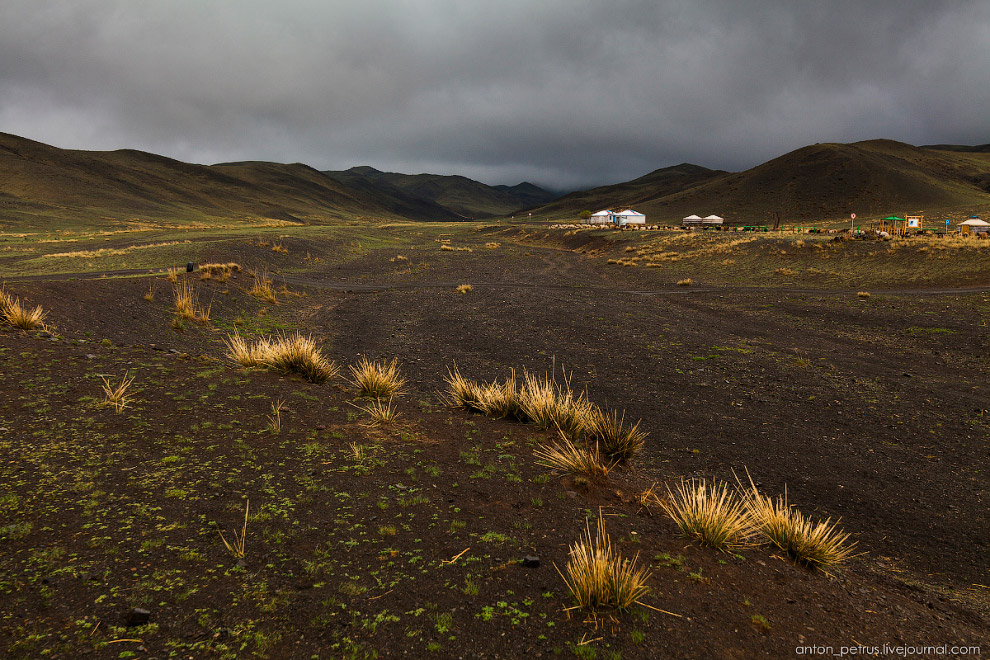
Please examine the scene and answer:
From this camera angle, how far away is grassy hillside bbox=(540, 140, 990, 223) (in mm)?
88000

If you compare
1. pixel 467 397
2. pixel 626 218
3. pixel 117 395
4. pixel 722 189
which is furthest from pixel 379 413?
pixel 722 189

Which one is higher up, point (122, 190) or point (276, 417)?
point (122, 190)

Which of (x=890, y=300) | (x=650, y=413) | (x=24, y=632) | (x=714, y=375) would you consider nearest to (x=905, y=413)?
(x=714, y=375)

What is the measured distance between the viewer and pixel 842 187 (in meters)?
96.8

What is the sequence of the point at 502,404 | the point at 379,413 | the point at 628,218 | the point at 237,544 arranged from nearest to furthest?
the point at 237,544, the point at 379,413, the point at 502,404, the point at 628,218

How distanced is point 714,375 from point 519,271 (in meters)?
21.2

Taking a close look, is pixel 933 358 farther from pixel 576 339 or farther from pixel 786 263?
pixel 786 263

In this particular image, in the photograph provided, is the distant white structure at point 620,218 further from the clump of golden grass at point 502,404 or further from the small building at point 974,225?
the clump of golden grass at point 502,404

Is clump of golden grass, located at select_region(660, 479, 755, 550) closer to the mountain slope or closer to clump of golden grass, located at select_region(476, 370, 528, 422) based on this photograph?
clump of golden grass, located at select_region(476, 370, 528, 422)

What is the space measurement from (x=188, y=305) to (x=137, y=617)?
13.4 metres

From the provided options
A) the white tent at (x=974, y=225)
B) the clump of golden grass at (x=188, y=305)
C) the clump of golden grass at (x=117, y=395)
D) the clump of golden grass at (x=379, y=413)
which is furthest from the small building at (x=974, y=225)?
the clump of golden grass at (x=117, y=395)

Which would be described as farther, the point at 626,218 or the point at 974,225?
the point at 626,218

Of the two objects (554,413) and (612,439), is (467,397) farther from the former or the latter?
(612,439)

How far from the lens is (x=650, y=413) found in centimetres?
820
